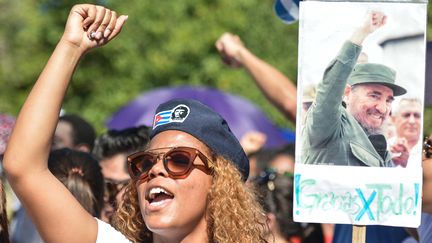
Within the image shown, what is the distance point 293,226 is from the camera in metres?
6.01

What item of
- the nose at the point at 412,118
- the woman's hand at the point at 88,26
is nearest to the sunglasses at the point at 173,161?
the woman's hand at the point at 88,26

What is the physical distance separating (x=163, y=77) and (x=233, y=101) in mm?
6036

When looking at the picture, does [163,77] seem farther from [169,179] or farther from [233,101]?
[169,179]

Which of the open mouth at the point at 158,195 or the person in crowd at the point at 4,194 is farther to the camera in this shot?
the person in crowd at the point at 4,194

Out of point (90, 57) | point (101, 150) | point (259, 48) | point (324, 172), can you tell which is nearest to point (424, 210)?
point (324, 172)

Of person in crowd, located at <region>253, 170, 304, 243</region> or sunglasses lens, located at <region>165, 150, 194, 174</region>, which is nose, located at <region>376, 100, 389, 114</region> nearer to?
sunglasses lens, located at <region>165, 150, 194, 174</region>

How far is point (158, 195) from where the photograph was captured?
3.38 m

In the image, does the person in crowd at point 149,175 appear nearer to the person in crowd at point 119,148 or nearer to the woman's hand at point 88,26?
the woman's hand at point 88,26

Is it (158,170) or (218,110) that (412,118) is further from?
(218,110)

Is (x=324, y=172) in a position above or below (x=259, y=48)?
below

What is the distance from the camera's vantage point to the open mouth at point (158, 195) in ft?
11.0

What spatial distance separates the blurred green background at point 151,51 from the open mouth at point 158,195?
1187 centimetres

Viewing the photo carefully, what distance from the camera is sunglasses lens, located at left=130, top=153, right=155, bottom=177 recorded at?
3.44 m

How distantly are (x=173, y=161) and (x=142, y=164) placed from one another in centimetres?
12
